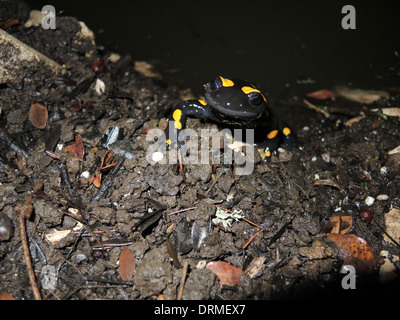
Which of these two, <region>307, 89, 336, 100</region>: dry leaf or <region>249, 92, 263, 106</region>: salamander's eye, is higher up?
<region>249, 92, 263, 106</region>: salamander's eye

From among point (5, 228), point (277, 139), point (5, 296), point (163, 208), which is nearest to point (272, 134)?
point (277, 139)

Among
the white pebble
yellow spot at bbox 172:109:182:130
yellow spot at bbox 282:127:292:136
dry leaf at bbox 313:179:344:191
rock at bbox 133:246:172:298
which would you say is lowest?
rock at bbox 133:246:172:298

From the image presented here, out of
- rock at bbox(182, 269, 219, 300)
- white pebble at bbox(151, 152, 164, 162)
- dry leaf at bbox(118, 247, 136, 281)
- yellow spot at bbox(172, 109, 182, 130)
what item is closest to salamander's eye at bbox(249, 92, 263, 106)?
yellow spot at bbox(172, 109, 182, 130)

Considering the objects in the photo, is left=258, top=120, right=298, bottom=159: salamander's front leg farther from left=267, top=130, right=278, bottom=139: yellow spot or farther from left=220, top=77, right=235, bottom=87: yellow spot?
left=220, top=77, right=235, bottom=87: yellow spot

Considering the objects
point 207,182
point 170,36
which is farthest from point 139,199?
point 170,36

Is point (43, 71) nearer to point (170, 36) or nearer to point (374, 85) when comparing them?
point (170, 36)

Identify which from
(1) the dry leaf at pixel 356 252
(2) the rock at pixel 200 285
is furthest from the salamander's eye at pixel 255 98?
(2) the rock at pixel 200 285
